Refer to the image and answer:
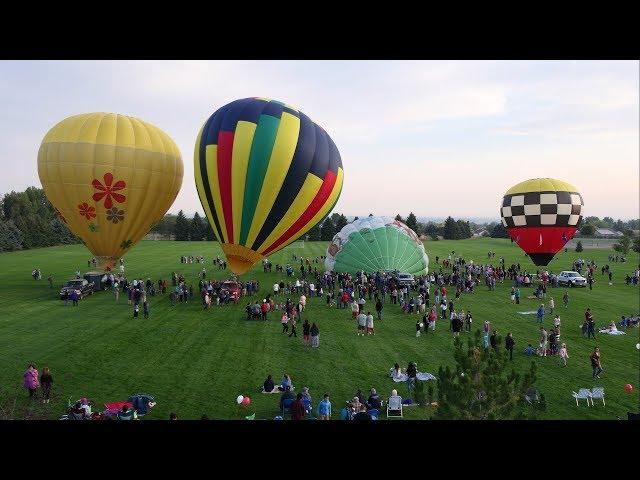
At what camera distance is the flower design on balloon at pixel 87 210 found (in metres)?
25.1

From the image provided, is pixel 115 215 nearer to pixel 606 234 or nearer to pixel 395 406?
pixel 395 406

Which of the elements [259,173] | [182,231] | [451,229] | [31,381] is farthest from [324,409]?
[451,229]

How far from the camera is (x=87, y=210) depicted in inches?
993

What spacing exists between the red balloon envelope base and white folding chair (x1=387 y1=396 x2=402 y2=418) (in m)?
17.2

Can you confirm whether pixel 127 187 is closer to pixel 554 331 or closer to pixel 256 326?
pixel 256 326

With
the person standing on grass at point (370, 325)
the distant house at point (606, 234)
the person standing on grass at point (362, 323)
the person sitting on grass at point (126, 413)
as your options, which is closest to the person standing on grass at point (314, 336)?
the person standing on grass at point (362, 323)

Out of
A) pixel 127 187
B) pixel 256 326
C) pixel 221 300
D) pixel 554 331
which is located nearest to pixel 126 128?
pixel 127 187

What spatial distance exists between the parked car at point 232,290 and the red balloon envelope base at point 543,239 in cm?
1476

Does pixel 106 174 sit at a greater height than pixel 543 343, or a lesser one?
greater

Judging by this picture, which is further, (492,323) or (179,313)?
(179,313)

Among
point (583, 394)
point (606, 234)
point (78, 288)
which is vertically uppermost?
point (606, 234)

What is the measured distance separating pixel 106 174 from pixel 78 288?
19.4ft
